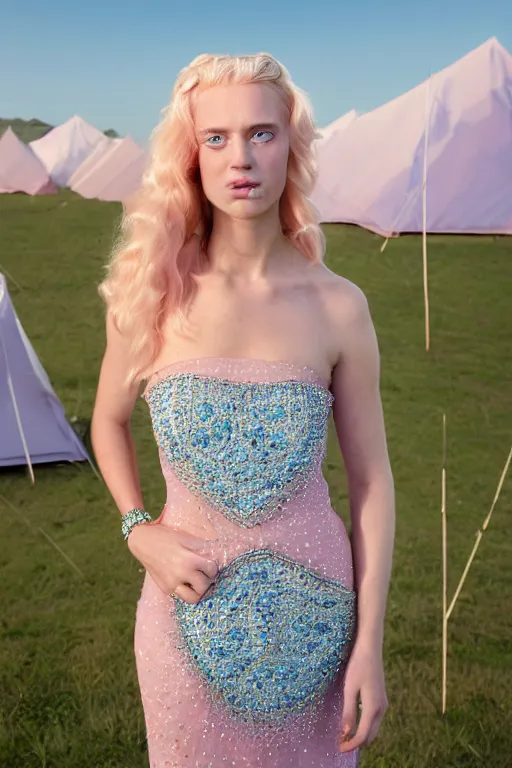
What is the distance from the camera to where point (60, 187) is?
17.8 meters

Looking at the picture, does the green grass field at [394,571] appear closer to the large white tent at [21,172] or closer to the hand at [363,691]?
the hand at [363,691]

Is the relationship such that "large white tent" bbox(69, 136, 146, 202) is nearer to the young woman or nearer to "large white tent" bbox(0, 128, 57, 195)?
"large white tent" bbox(0, 128, 57, 195)

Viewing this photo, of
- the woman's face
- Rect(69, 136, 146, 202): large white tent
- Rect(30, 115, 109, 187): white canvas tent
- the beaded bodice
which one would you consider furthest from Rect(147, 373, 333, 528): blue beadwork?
Rect(30, 115, 109, 187): white canvas tent

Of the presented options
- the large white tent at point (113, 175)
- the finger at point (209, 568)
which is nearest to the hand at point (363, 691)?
the finger at point (209, 568)

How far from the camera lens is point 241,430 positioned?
3.62 feet

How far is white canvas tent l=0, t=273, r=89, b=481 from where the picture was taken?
432 cm

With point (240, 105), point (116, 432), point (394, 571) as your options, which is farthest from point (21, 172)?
point (240, 105)

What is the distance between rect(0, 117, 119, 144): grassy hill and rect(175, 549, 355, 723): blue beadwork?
1664 centimetres

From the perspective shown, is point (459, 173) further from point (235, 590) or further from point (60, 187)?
point (60, 187)

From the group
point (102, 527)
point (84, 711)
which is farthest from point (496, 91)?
point (84, 711)

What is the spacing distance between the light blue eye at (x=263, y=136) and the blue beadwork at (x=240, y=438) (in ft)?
1.01

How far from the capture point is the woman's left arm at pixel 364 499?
3.82 feet

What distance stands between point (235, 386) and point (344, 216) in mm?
7125

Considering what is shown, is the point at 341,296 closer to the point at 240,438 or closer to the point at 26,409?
the point at 240,438
